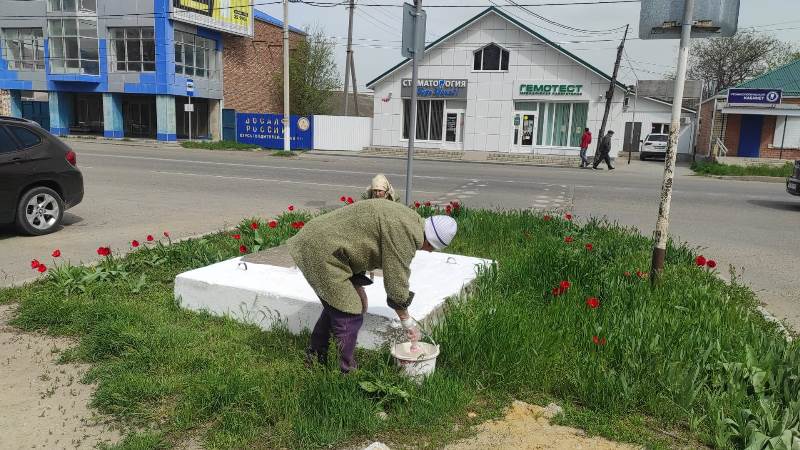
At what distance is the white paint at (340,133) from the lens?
33188mm

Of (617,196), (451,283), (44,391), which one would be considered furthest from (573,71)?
(44,391)

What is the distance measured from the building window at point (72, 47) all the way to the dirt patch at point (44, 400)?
1354 inches

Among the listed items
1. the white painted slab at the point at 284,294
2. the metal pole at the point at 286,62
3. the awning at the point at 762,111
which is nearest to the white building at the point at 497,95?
the awning at the point at 762,111

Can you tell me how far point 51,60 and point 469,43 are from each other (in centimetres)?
2377

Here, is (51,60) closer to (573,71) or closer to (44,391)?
(573,71)

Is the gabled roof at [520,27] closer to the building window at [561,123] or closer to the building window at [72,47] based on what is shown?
the building window at [561,123]

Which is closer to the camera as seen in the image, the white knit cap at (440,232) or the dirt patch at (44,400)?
the dirt patch at (44,400)

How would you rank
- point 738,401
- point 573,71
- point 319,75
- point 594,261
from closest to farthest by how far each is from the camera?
1. point 738,401
2. point 594,261
3. point 573,71
4. point 319,75

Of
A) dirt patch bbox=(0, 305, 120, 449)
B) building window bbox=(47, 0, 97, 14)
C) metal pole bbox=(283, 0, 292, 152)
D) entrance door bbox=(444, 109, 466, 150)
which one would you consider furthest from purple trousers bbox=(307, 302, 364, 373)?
building window bbox=(47, 0, 97, 14)

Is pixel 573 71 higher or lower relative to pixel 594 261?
higher

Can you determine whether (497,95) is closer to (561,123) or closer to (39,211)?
(561,123)

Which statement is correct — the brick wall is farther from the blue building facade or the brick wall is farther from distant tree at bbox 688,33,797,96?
distant tree at bbox 688,33,797,96

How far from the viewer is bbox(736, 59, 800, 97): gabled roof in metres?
29.9

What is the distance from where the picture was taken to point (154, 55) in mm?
32844
